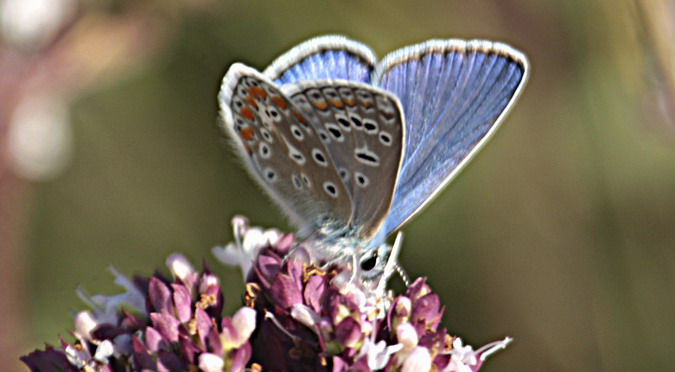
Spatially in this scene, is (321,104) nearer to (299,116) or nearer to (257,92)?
(299,116)

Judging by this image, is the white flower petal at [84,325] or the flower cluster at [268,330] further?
the white flower petal at [84,325]

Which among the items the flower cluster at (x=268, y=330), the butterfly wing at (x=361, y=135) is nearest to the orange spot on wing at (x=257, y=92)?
the butterfly wing at (x=361, y=135)

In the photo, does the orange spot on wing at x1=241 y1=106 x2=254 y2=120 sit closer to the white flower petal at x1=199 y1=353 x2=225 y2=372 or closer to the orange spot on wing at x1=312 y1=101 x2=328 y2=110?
the orange spot on wing at x1=312 y1=101 x2=328 y2=110

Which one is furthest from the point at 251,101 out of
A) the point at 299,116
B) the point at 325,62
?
the point at 325,62

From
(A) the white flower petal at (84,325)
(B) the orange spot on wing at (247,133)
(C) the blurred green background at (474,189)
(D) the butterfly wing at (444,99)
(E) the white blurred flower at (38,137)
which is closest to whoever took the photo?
(A) the white flower petal at (84,325)

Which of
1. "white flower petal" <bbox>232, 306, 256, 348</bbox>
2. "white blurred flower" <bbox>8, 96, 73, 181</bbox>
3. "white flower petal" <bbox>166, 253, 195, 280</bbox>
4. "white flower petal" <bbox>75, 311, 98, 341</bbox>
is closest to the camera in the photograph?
"white flower petal" <bbox>232, 306, 256, 348</bbox>

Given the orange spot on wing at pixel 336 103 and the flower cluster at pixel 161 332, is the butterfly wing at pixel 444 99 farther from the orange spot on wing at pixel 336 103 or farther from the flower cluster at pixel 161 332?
the flower cluster at pixel 161 332

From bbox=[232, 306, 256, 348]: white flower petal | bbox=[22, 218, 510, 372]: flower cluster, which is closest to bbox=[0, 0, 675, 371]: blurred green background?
bbox=[22, 218, 510, 372]: flower cluster
